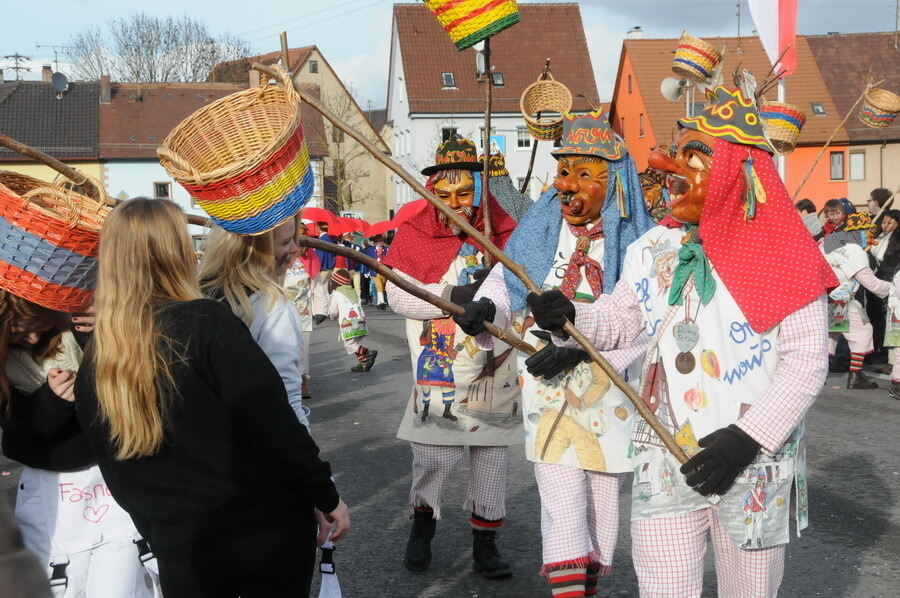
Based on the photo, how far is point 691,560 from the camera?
3.43 m

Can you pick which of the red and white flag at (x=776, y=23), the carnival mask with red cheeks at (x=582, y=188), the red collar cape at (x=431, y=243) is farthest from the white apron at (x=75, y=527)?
the red and white flag at (x=776, y=23)

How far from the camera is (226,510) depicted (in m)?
2.78

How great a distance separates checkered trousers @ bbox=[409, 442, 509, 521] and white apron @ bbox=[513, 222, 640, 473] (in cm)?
83

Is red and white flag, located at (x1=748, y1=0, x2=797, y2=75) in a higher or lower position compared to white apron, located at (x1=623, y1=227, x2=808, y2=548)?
higher

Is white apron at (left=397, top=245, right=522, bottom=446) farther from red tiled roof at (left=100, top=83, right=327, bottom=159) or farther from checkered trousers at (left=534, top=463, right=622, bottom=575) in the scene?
red tiled roof at (left=100, top=83, right=327, bottom=159)

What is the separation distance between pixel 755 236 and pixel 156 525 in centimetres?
198

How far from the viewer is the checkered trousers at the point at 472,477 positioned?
539 centimetres

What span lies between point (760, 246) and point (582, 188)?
1390 mm

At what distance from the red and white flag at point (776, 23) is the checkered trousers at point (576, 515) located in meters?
3.85

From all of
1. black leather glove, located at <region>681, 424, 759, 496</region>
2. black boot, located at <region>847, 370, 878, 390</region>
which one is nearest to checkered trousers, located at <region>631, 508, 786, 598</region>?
black leather glove, located at <region>681, 424, 759, 496</region>

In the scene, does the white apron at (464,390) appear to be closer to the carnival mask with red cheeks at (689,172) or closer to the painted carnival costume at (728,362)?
the painted carnival costume at (728,362)

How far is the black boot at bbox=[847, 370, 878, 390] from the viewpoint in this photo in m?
11.0

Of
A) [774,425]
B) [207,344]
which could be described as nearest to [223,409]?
[207,344]

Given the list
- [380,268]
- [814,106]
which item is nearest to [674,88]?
[380,268]
